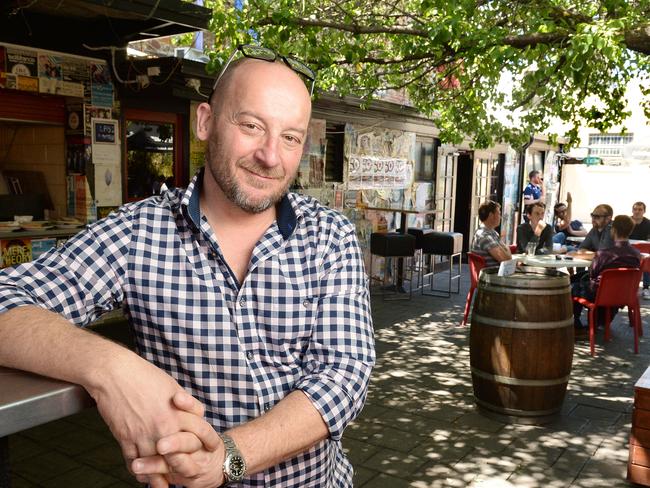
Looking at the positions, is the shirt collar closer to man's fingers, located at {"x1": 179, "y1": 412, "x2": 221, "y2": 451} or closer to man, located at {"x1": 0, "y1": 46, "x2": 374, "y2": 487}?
man, located at {"x1": 0, "y1": 46, "x2": 374, "y2": 487}

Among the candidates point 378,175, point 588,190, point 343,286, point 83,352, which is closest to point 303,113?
point 343,286

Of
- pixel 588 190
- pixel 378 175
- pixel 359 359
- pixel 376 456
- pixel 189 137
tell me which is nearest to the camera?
pixel 359 359

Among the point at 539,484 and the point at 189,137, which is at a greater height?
the point at 189,137

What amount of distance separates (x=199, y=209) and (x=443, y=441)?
12.3ft

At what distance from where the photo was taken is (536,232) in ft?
29.8

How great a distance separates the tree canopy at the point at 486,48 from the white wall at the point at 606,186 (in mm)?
20864

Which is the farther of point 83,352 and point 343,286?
point 343,286

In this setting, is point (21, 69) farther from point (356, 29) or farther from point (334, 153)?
point (334, 153)

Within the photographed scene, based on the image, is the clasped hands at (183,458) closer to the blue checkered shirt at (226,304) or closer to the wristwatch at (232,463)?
the wristwatch at (232,463)

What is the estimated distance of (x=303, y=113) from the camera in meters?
1.59

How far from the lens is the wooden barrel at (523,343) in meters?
4.81

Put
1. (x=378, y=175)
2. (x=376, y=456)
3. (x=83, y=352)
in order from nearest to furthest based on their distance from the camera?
(x=83, y=352)
(x=376, y=456)
(x=378, y=175)

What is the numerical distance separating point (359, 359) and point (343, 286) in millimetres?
193

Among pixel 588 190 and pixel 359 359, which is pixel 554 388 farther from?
pixel 588 190
